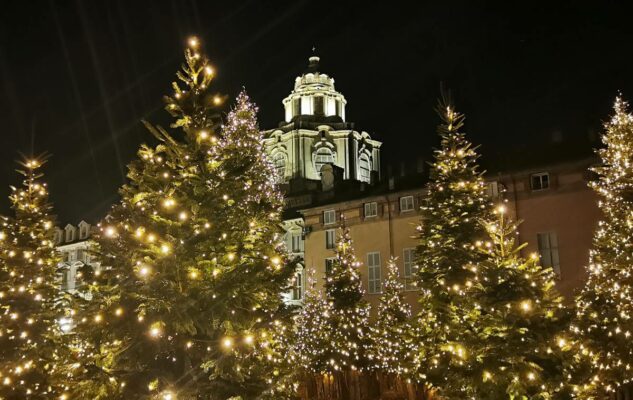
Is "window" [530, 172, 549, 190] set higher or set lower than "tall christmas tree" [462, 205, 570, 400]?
higher

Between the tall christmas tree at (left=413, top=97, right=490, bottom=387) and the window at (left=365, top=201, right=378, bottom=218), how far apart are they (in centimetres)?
1654

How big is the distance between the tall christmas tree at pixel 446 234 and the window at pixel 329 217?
756 inches

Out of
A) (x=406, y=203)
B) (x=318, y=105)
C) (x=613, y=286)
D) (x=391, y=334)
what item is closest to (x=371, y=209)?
(x=406, y=203)

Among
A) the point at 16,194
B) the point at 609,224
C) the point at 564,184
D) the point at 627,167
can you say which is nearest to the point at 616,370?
the point at 609,224

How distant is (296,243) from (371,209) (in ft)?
29.7

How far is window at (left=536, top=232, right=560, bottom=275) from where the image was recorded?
31.1 meters

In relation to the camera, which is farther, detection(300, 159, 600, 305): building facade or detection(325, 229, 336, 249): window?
detection(325, 229, 336, 249): window

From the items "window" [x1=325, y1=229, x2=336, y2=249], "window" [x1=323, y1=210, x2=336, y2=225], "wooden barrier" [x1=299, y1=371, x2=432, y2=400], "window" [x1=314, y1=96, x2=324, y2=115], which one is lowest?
"wooden barrier" [x1=299, y1=371, x2=432, y2=400]

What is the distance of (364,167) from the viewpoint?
7106cm

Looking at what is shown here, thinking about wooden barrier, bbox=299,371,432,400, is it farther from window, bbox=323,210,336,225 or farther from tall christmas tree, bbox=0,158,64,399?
window, bbox=323,210,336,225

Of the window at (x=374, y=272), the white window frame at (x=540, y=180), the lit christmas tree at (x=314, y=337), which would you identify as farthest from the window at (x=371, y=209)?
the lit christmas tree at (x=314, y=337)

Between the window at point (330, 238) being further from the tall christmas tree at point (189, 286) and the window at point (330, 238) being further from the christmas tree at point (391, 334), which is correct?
the tall christmas tree at point (189, 286)

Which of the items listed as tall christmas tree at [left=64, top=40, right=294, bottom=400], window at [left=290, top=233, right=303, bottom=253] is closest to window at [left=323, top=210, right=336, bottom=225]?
window at [left=290, top=233, right=303, bottom=253]

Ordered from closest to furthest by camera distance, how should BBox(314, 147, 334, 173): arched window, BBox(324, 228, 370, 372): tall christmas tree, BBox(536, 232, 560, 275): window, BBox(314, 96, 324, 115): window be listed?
BBox(324, 228, 370, 372): tall christmas tree, BBox(536, 232, 560, 275): window, BBox(314, 147, 334, 173): arched window, BBox(314, 96, 324, 115): window
